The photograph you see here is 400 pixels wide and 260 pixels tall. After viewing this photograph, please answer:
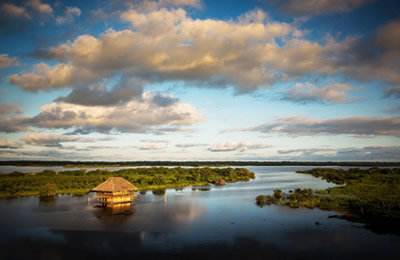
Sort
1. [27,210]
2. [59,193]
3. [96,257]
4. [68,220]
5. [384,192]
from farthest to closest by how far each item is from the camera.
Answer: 1. [59,193]
2. [384,192]
3. [27,210]
4. [68,220]
5. [96,257]

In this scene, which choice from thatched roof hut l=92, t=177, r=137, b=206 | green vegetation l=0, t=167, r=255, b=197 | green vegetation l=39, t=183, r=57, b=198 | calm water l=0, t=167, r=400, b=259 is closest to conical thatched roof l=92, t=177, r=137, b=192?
thatched roof hut l=92, t=177, r=137, b=206

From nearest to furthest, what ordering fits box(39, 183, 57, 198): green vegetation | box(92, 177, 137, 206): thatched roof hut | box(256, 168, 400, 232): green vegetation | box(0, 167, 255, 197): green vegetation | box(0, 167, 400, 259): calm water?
box(0, 167, 400, 259): calm water → box(256, 168, 400, 232): green vegetation → box(92, 177, 137, 206): thatched roof hut → box(39, 183, 57, 198): green vegetation → box(0, 167, 255, 197): green vegetation

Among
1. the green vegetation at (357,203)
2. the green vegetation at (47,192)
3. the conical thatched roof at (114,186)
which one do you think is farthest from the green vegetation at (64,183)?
the green vegetation at (357,203)

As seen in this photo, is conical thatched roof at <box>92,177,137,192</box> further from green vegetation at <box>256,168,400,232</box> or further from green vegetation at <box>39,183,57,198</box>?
green vegetation at <box>256,168,400,232</box>

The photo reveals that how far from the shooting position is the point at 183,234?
27953 mm

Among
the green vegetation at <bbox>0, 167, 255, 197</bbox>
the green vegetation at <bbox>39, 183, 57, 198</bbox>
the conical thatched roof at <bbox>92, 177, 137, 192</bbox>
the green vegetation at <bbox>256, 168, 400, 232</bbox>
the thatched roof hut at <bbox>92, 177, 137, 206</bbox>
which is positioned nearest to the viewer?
the green vegetation at <bbox>256, 168, 400, 232</bbox>

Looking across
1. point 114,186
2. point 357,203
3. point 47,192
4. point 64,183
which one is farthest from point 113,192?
point 357,203

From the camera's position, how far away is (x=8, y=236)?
27.2m

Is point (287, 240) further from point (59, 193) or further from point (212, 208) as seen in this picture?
point (59, 193)

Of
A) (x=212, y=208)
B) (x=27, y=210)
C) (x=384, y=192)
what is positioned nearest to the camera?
(x=27, y=210)

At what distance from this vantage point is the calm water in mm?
22766

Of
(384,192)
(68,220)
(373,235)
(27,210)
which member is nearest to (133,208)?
(68,220)

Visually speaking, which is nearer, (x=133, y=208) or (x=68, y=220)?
(x=68, y=220)

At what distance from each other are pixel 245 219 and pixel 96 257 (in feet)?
64.6
